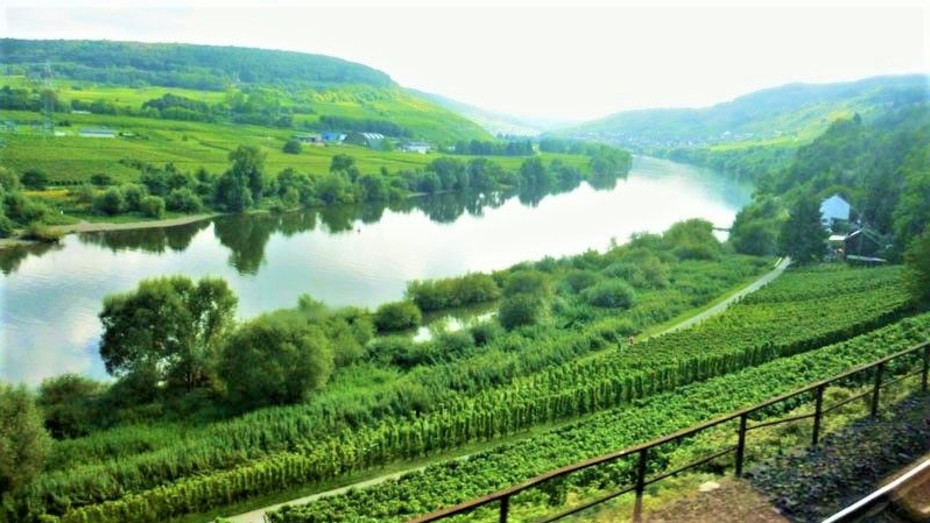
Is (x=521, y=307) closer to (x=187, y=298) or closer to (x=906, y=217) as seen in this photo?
(x=187, y=298)

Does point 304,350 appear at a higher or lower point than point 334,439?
higher

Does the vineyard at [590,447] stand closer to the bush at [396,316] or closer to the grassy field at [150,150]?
the bush at [396,316]

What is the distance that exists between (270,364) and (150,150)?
48.4 metres

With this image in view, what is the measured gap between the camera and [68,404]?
18.1m

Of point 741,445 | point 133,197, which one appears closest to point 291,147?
point 133,197

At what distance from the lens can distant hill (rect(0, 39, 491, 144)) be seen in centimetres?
7294

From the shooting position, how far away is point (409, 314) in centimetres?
2820

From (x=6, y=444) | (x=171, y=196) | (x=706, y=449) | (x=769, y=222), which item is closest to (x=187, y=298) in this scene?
(x=6, y=444)

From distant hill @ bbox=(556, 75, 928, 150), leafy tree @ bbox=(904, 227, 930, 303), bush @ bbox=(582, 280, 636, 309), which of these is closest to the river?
bush @ bbox=(582, 280, 636, 309)

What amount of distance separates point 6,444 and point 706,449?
13.1 meters

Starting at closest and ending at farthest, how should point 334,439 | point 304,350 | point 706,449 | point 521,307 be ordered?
1. point 706,449
2. point 334,439
3. point 304,350
4. point 521,307

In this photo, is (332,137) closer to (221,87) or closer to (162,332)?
(221,87)

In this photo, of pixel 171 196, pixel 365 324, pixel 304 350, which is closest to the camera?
pixel 304 350

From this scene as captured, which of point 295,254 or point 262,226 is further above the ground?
point 262,226
